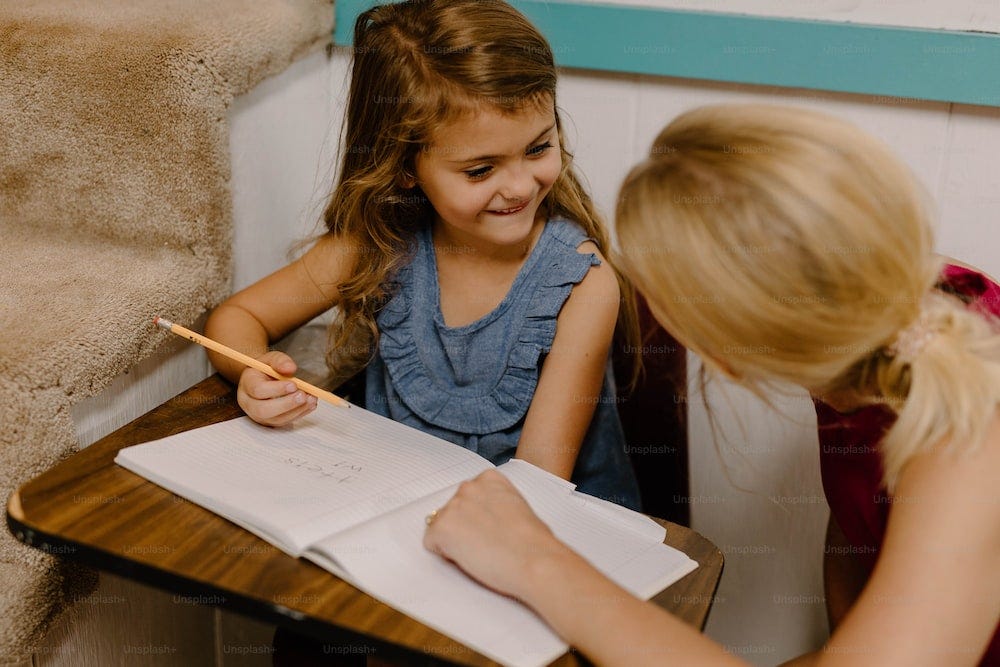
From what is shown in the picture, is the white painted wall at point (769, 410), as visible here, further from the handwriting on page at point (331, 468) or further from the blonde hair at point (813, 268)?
the handwriting on page at point (331, 468)

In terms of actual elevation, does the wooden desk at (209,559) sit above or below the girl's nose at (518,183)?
below

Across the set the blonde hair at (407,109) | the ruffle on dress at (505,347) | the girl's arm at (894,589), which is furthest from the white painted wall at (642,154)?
the girl's arm at (894,589)

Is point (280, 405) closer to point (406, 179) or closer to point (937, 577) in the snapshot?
point (406, 179)

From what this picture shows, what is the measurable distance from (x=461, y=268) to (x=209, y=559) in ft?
1.79

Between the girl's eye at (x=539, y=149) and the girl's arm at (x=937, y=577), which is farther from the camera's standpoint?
the girl's eye at (x=539, y=149)

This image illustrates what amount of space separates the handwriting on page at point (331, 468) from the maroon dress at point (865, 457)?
465 millimetres

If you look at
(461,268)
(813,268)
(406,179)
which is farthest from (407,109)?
(813,268)

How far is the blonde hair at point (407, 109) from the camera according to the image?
40.0 inches

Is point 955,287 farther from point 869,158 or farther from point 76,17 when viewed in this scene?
point 76,17

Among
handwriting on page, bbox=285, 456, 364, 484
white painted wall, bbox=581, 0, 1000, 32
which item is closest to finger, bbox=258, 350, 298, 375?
handwriting on page, bbox=285, 456, 364, 484

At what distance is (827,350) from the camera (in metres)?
0.73

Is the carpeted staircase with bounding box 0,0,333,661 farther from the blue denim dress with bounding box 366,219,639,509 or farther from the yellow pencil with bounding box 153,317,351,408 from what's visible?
the blue denim dress with bounding box 366,219,639,509

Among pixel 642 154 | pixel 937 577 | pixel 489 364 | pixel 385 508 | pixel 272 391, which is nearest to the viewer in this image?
pixel 937 577

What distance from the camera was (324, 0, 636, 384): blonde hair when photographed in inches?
40.0
